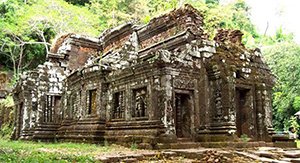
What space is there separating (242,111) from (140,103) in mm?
3764

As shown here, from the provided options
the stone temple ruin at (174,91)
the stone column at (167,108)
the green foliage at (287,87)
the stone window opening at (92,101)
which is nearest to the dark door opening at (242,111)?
the stone temple ruin at (174,91)

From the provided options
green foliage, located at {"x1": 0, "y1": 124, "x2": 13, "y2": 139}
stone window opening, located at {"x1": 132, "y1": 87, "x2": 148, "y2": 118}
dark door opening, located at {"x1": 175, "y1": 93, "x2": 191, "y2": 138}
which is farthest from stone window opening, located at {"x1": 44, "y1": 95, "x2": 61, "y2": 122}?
dark door opening, located at {"x1": 175, "y1": 93, "x2": 191, "y2": 138}

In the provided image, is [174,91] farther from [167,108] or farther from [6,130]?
[6,130]

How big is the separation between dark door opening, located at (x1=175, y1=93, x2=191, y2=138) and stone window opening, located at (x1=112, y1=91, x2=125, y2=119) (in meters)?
2.04

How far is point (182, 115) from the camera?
1127 cm

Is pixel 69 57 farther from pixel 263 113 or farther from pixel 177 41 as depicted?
pixel 263 113

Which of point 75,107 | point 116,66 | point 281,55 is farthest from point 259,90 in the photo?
point 281,55

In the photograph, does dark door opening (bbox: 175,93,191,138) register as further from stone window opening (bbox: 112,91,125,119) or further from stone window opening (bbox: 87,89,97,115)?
stone window opening (bbox: 87,89,97,115)

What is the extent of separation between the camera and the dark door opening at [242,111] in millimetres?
11773

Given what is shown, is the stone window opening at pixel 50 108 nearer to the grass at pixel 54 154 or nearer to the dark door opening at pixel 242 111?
the grass at pixel 54 154

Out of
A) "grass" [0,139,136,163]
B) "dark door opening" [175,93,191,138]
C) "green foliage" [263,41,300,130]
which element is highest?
"green foliage" [263,41,300,130]

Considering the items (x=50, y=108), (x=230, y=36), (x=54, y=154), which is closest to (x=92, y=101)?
(x=50, y=108)

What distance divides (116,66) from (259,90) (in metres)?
5.74

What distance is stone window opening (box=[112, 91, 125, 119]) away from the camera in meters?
12.1
